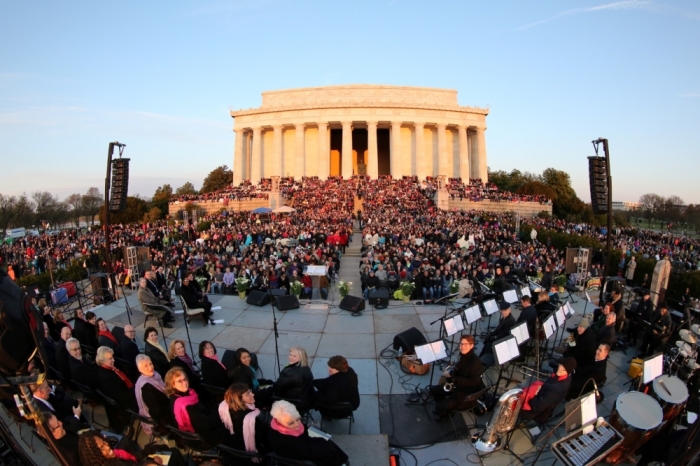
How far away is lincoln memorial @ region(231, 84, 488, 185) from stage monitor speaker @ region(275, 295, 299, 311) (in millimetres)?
45649

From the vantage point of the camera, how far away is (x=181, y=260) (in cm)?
1720

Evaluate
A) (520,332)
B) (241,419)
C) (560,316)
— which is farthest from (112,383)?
(560,316)

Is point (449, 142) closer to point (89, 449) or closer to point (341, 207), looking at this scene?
point (341, 207)

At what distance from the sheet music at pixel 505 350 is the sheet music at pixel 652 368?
172 centimetres

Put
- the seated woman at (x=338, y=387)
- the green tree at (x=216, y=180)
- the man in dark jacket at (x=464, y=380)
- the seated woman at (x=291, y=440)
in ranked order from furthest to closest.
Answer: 1. the green tree at (x=216, y=180)
2. the man in dark jacket at (x=464, y=380)
3. the seated woman at (x=338, y=387)
4. the seated woman at (x=291, y=440)

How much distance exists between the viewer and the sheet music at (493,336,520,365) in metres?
5.25

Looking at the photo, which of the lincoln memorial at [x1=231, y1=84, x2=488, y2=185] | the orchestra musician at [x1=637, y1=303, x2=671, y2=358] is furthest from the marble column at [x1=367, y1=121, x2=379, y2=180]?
the orchestra musician at [x1=637, y1=303, x2=671, y2=358]

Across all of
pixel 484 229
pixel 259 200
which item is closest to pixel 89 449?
pixel 484 229

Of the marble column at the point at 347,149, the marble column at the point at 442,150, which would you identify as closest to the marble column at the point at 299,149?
the marble column at the point at 347,149

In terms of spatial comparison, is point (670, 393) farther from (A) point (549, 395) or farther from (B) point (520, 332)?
(B) point (520, 332)

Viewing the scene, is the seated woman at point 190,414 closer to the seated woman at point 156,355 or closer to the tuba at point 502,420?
the seated woman at point 156,355

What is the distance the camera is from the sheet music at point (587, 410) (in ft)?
14.5

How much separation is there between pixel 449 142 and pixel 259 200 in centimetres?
3414

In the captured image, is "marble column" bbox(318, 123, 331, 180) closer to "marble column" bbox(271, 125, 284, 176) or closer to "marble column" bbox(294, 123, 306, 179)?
"marble column" bbox(294, 123, 306, 179)
